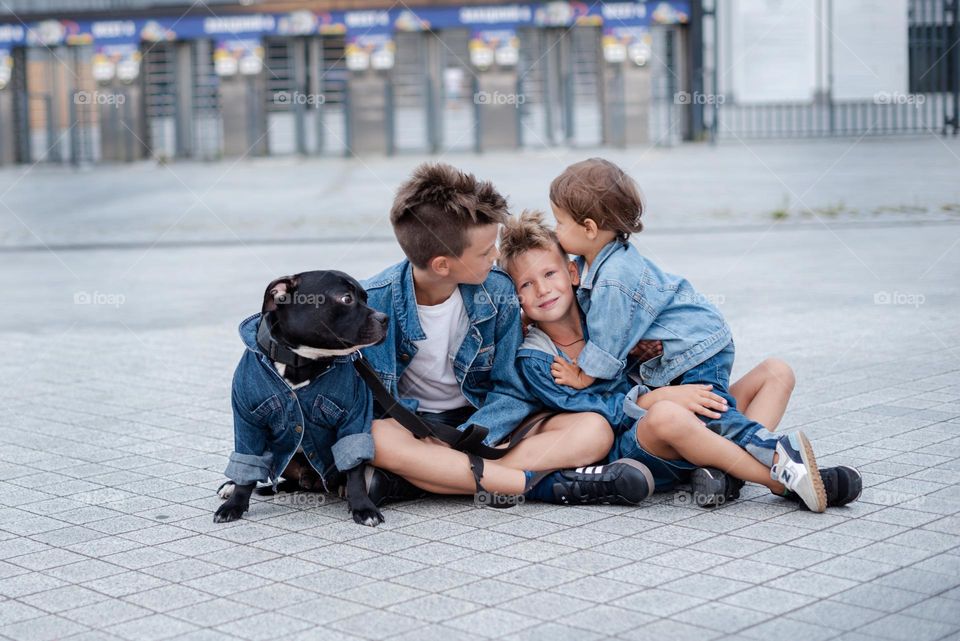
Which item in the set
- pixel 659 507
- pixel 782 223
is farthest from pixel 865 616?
pixel 782 223

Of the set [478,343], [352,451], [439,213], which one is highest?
[439,213]

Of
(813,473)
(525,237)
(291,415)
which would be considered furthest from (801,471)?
(291,415)

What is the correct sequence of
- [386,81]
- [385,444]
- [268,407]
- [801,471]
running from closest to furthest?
[801,471] < [268,407] < [385,444] < [386,81]

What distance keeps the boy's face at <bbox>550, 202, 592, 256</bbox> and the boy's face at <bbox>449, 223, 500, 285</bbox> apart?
0.28 metres

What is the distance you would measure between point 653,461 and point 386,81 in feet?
68.1

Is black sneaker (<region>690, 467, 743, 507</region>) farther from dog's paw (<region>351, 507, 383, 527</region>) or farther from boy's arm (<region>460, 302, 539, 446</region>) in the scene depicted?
dog's paw (<region>351, 507, 383, 527</region>)

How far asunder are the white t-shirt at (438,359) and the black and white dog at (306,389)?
0.27m

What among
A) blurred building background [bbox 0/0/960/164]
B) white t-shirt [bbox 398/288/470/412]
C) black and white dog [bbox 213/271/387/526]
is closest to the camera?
black and white dog [bbox 213/271/387/526]

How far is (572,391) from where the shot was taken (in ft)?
14.5

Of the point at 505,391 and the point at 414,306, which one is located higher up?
the point at 414,306

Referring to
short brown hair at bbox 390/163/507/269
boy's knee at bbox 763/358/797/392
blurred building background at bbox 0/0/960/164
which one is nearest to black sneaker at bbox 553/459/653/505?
boy's knee at bbox 763/358/797/392

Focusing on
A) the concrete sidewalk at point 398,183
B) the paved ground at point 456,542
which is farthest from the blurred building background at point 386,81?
the paved ground at point 456,542

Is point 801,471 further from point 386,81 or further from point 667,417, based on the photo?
point 386,81

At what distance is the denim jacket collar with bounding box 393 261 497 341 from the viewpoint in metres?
4.35
